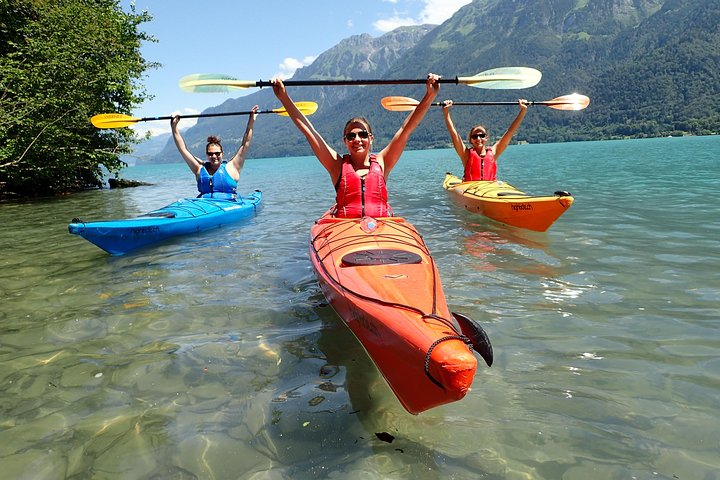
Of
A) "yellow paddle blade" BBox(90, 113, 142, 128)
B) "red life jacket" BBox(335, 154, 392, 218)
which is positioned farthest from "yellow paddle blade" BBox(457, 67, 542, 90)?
"yellow paddle blade" BBox(90, 113, 142, 128)

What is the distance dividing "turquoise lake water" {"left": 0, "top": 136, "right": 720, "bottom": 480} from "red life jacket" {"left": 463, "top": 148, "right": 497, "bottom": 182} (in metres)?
4.79

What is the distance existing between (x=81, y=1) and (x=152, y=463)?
24.9m

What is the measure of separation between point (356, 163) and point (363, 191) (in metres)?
0.41

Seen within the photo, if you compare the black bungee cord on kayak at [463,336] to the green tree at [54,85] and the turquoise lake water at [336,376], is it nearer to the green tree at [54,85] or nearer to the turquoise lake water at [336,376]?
the turquoise lake water at [336,376]

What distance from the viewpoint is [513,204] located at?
8.36 m

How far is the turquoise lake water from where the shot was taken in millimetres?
2430

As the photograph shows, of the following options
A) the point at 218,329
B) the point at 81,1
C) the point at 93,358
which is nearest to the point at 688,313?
the point at 218,329

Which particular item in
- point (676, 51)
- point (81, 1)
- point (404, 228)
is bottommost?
point (404, 228)

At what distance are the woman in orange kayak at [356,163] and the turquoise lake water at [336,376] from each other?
1.35 metres

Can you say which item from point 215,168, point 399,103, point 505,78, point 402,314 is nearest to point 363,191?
point 402,314

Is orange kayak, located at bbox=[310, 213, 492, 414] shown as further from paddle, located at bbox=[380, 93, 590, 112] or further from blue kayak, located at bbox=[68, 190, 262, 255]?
paddle, located at bbox=[380, 93, 590, 112]

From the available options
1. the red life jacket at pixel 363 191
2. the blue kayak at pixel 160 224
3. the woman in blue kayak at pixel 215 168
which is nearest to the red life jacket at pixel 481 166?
the woman in blue kayak at pixel 215 168

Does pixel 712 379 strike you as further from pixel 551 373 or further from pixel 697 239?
pixel 697 239

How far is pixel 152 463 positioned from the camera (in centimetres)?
245
